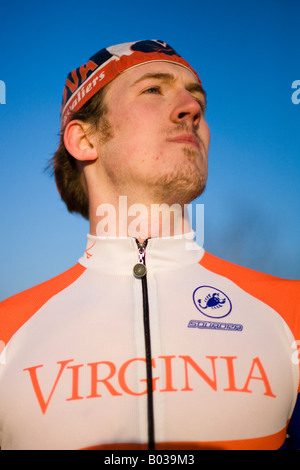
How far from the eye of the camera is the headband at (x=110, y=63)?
3088 millimetres

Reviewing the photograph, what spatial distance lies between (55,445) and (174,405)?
68 cm

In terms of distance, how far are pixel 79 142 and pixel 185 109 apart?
108cm

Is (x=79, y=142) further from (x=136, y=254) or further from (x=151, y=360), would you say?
(x=151, y=360)

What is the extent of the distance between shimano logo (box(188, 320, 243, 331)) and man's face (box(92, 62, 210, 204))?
39.1 inches

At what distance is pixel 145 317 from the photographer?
7.11 feet

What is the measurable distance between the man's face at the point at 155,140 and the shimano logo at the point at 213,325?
0.99 m

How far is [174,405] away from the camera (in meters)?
1.92

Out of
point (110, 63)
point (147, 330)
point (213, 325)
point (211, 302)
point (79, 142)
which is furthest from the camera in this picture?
point (79, 142)

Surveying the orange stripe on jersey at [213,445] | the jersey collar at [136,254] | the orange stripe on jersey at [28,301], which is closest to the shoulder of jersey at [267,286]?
the jersey collar at [136,254]

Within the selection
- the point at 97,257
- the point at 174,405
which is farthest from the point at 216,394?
the point at 97,257

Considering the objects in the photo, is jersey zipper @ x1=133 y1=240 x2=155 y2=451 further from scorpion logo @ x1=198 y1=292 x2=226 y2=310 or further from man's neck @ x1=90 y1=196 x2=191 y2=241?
scorpion logo @ x1=198 y1=292 x2=226 y2=310

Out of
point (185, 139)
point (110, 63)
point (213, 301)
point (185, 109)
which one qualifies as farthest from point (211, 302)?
point (110, 63)

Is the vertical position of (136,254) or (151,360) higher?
(136,254)
